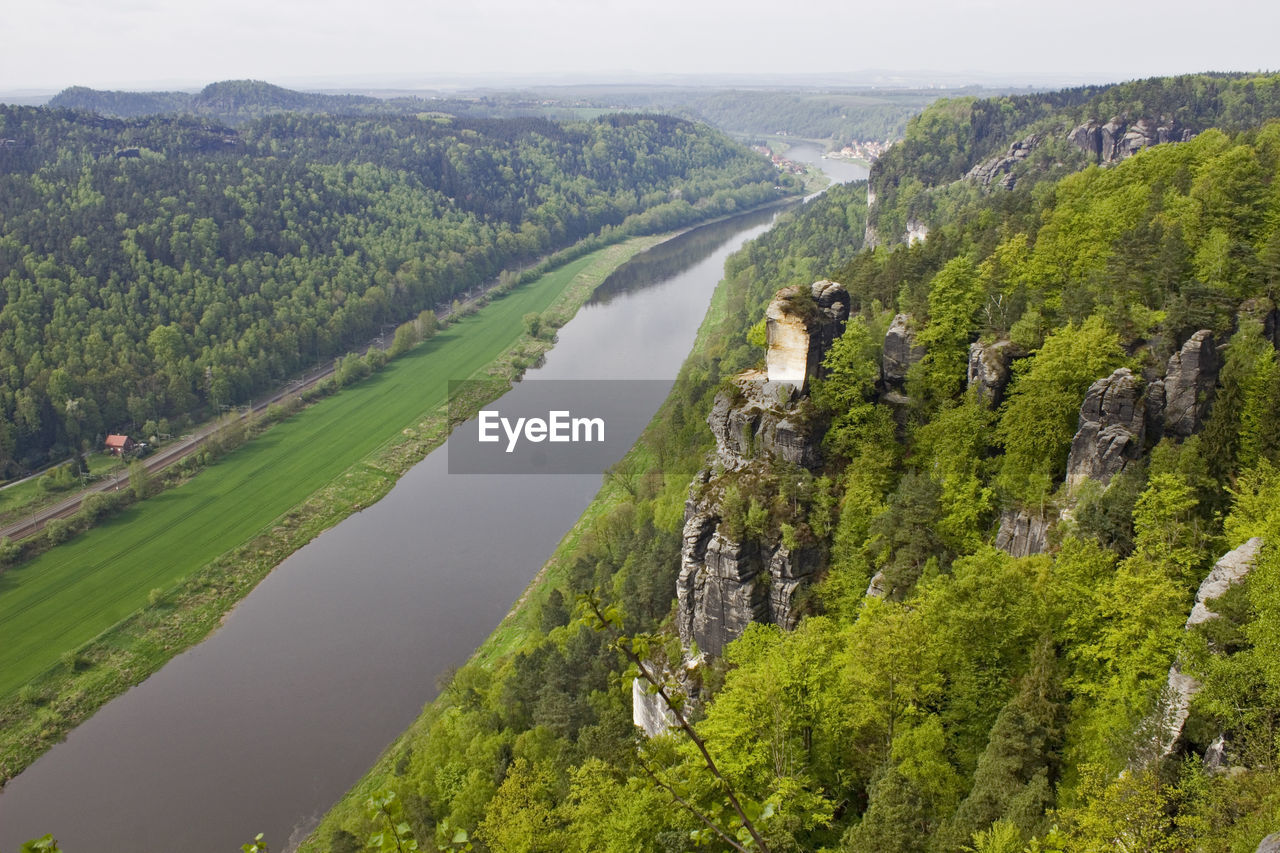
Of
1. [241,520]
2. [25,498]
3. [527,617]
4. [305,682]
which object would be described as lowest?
[305,682]

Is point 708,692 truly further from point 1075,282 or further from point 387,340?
point 387,340

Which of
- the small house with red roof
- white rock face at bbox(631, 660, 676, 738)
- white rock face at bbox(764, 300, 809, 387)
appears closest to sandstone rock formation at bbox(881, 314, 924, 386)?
white rock face at bbox(764, 300, 809, 387)

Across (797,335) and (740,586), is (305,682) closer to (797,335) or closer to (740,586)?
(740,586)

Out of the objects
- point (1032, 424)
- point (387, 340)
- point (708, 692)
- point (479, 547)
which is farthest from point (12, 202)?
point (1032, 424)

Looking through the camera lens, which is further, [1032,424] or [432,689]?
[432,689]

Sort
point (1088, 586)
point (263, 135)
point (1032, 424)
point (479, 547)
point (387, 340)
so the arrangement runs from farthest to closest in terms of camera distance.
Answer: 1. point (263, 135)
2. point (387, 340)
3. point (479, 547)
4. point (1032, 424)
5. point (1088, 586)

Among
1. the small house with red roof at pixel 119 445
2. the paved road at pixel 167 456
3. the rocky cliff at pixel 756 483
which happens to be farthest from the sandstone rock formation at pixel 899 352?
the small house with red roof at pixel 119 445

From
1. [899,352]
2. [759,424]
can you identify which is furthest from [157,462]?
[899,352]
